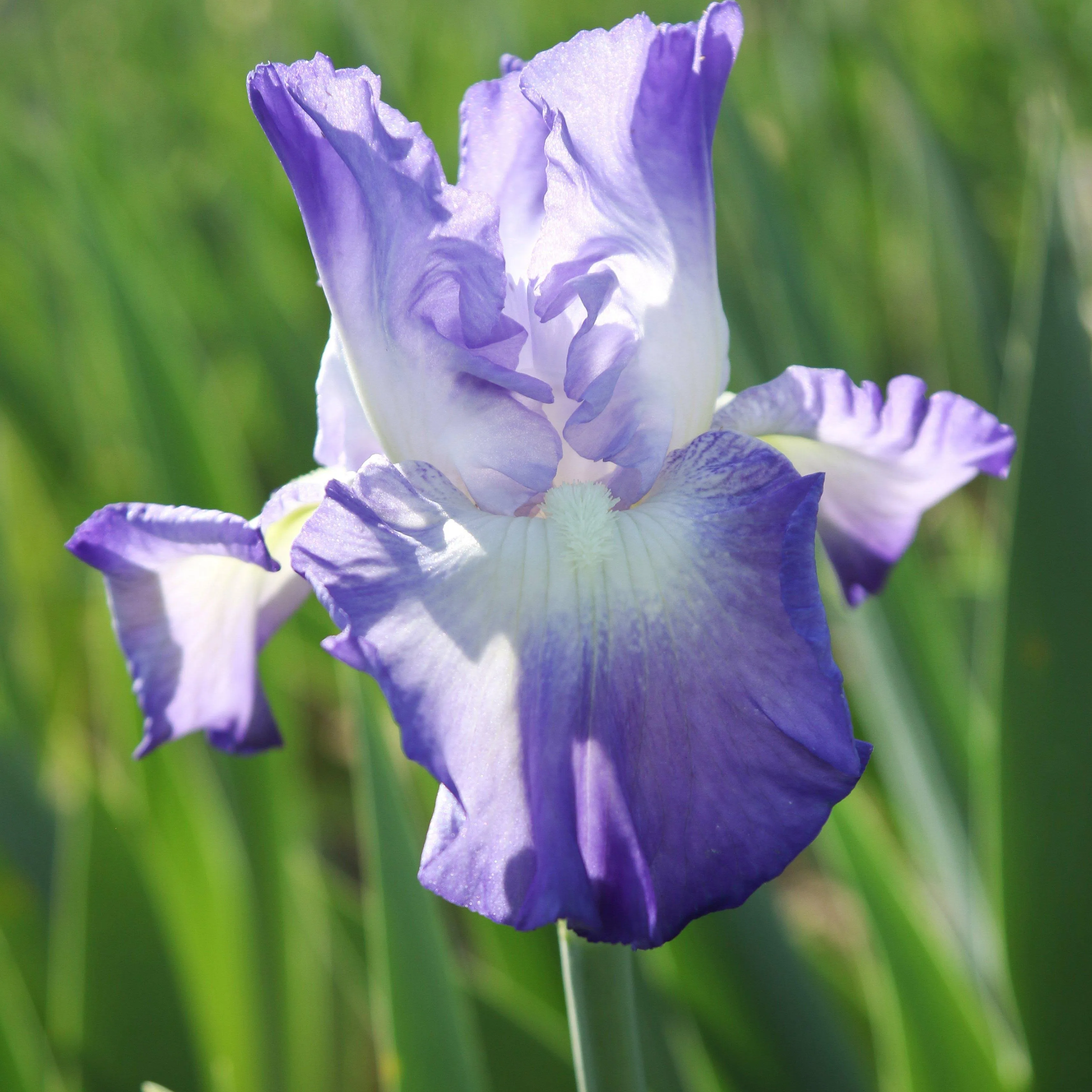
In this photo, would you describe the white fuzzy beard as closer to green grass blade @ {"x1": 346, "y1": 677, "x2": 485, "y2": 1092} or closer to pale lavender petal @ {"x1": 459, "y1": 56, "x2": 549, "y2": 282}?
pale lavender petal @ {"x1": 459, "y1": 56, "x2": 549, "y2": 282}

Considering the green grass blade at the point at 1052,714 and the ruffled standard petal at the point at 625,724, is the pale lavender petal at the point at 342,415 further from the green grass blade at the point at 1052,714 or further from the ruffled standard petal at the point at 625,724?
the green grass blade at the point at 1052,714

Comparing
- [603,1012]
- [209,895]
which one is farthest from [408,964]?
[209,895]

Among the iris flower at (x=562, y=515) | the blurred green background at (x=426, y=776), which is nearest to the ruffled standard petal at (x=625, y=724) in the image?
the iris flower at (x=562, y=515)

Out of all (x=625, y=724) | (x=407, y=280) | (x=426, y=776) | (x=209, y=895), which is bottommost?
(x=209, y=895)

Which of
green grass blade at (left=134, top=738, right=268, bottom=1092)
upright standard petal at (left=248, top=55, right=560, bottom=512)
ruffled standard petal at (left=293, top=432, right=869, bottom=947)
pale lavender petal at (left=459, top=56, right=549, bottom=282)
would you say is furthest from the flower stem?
green grass blade at (left=134, top=738, right=268, bottom=1092)

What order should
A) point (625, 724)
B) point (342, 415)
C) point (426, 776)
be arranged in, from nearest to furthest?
point (625, 724)
point (342, 415)
point (426, 776)

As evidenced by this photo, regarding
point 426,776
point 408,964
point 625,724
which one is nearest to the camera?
point 625,724

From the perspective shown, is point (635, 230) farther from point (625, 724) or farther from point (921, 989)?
point (921, 989)
